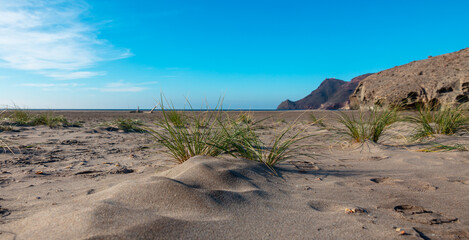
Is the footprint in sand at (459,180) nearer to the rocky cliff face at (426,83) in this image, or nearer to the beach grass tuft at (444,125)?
the beach grass tuft at (444,125)

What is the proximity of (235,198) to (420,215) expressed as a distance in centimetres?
92

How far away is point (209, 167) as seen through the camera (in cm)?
185

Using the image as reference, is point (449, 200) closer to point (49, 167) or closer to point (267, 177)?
point (267, 177)

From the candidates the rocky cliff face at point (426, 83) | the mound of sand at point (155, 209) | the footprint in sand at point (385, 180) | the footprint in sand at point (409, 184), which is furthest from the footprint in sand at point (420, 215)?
the rocky cliff face at point (426, 83)

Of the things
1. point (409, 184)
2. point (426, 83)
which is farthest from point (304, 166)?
point (426, 83)

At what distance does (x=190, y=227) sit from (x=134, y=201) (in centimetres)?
38

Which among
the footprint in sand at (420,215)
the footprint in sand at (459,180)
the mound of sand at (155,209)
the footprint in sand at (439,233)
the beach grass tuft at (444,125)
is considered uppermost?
the beach grass tuft at (444,125)

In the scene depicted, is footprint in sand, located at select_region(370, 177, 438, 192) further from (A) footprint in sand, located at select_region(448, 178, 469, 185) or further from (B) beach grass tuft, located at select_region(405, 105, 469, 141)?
(B) beach grass tuft, located at select_region(405, 105, 469, 141)

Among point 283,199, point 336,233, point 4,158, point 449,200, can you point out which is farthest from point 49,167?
point 449,200

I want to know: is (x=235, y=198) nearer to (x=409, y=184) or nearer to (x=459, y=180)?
(x=409, y=184)

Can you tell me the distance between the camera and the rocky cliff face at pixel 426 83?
7.92 meters

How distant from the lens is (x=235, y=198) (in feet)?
4.74

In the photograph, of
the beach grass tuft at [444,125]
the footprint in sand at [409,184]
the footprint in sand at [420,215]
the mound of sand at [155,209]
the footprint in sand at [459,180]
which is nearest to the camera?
the mound of sand at [155,209]

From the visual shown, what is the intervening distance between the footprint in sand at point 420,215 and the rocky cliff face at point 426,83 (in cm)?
617
